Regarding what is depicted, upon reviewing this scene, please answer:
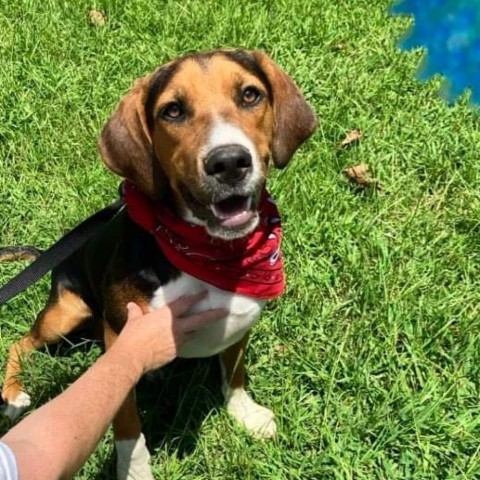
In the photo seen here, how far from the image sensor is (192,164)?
2658mm

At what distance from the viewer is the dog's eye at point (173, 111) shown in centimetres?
281

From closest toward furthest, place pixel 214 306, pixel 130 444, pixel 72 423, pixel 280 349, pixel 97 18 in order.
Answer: pixel 72 423 → pixel 214 306 → pixel 130 444 → pixel 280 349 → pixel 97 18

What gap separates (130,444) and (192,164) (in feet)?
4.21

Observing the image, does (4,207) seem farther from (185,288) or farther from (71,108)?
(185,288)

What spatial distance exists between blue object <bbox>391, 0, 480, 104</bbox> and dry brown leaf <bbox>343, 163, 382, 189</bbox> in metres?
1.07

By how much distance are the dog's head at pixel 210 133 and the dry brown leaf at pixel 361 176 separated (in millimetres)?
1672

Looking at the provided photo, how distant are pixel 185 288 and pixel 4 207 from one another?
209 cm

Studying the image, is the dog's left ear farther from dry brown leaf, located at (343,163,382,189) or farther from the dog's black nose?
dry brown leaf, located at (343,163,382,189)

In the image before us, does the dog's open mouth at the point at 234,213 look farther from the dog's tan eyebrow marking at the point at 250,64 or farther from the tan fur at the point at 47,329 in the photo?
the tan fur at the point at 47,329

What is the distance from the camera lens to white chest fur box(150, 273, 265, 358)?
3.00 meters

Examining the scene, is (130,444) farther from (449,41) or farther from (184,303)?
(449,41)

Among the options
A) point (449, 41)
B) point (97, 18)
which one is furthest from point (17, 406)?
point (449, 41)

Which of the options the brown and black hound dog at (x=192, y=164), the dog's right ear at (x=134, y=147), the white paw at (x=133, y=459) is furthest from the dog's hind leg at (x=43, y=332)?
the dog's right ear at (x=134, y=147)

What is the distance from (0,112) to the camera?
518 centimetres
